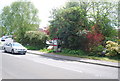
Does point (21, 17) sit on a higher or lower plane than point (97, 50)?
higher

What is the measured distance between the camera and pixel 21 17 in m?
30.1

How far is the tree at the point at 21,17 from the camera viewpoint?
2930 centimetres

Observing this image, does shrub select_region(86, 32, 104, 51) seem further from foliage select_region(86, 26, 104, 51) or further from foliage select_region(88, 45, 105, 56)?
foliage select_region(88, 45, 105, 56)

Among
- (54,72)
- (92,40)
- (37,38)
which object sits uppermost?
(37,38)

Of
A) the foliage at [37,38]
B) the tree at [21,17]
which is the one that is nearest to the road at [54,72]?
the foliage at [37,38]

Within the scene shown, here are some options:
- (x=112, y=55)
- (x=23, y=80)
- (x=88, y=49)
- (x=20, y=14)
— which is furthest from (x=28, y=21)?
(x=23, y=80)

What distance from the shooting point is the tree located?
29.3m

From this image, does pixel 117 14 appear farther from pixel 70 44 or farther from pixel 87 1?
pixel 70 44

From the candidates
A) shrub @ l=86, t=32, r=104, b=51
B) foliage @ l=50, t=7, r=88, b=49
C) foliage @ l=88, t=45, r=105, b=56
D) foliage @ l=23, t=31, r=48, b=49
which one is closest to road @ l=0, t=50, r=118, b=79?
foliage @ l=88, t=45, r=105, b=56

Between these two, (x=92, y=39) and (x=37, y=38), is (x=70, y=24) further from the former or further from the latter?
(x=37, y=38)

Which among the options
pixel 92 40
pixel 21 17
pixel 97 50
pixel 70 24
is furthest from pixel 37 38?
pixel 97 50

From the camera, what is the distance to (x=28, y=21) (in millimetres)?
30578

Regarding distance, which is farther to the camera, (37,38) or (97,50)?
(37,38)

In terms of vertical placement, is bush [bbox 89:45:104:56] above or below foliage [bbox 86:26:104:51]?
below
